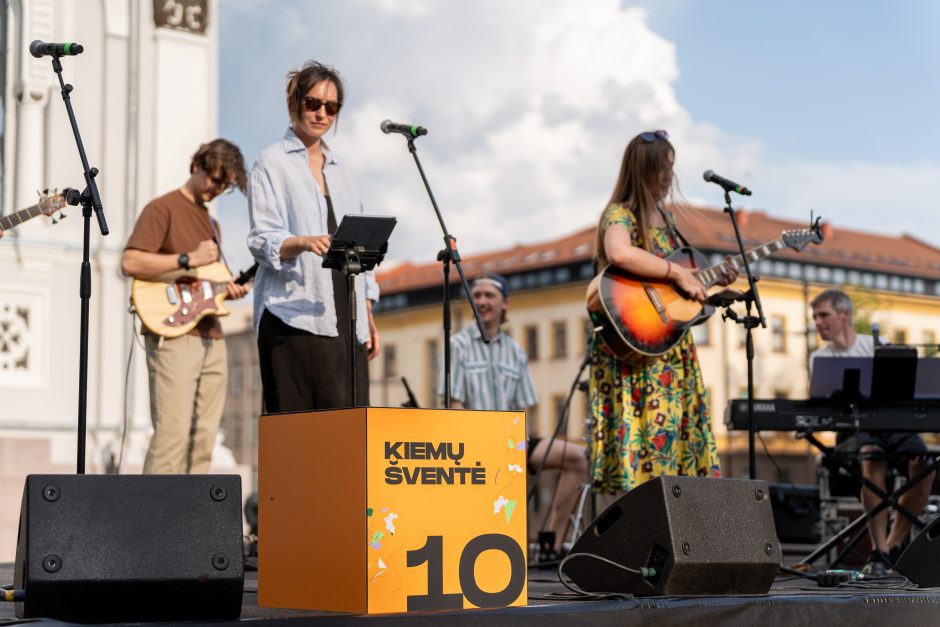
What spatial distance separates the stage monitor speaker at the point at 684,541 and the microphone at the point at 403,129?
1.93 metres

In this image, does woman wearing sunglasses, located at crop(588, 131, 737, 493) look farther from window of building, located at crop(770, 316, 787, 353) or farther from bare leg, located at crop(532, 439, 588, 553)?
window of building, located at crop(770, 316, 787, 353)

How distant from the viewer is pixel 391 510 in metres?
3.84

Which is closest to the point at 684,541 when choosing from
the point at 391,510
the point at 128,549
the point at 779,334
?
the point at 391,510

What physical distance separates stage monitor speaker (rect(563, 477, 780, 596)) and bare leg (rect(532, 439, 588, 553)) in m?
4.18

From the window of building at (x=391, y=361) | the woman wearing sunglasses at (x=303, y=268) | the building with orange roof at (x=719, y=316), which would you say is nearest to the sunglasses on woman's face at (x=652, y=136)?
the woman wearing sunglasses at (x=303, y=268)

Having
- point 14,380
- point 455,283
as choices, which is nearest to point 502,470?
point 14,380

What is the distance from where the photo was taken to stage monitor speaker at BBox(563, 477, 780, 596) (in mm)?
4309

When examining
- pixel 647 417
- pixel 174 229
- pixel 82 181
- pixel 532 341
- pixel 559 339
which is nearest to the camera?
pixel 647 417

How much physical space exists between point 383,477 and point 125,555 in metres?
0.74

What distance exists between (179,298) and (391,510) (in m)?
3.21

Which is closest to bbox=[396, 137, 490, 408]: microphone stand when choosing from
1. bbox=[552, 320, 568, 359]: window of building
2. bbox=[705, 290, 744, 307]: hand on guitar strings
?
bbox=[705, 290, 744, 307]: hand on guitar strings

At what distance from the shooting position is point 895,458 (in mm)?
7113

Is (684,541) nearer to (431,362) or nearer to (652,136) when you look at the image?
(652,136)

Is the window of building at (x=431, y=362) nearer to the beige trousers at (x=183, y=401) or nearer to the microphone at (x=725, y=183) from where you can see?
the beige trousers at (x=183, y=401)
